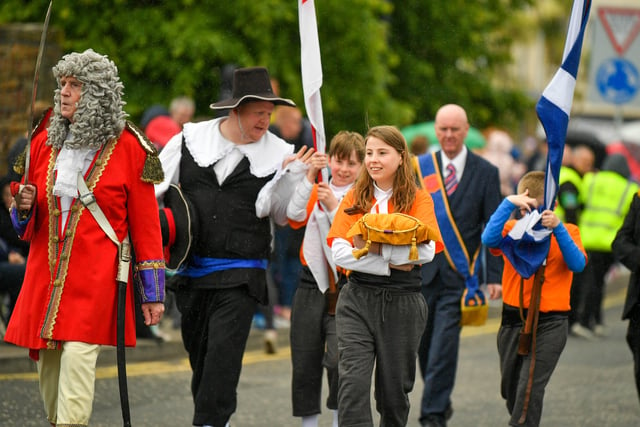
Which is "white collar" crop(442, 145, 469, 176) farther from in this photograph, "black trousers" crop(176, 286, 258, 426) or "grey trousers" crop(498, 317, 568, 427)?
"black trousers" crop(176, 286, 258, 426)

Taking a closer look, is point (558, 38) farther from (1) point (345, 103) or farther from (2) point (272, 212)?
(2) point (272, 212)

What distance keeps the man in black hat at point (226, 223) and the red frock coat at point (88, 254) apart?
921mm

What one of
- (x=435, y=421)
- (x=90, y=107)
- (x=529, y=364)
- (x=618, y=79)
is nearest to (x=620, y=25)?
(x=618, y=79)

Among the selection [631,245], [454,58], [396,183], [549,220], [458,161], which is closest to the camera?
[396,183]

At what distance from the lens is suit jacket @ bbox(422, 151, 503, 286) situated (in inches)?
350

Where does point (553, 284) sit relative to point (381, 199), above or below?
below

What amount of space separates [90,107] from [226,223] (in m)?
1.47

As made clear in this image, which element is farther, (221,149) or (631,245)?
(631,245)

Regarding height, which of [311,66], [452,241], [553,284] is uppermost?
[311,66]

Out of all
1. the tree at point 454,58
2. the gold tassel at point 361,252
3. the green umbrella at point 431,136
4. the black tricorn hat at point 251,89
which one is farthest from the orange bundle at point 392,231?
the tree at point 454,58

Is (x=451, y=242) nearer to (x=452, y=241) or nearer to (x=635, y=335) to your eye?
(x=452, y=241)

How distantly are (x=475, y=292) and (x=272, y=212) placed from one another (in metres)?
1.78

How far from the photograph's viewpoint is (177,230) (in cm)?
737

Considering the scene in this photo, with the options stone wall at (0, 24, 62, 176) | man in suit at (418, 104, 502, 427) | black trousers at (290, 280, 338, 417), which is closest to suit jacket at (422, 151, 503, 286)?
man in suit at (418, 104, 502, 427)
